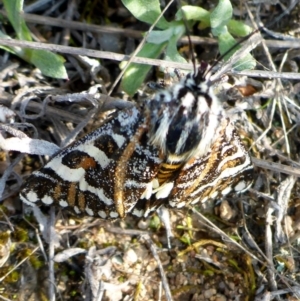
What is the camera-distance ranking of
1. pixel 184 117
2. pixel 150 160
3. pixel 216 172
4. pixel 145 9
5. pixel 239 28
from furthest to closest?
pixel 239 28, pixel 145 9, pixel 216 172, pixel 150 160, pixel 184 117

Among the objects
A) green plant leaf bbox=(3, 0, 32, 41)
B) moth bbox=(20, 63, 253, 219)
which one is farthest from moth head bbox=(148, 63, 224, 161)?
green plant leaf bbox=(3, 0, 32, 41)

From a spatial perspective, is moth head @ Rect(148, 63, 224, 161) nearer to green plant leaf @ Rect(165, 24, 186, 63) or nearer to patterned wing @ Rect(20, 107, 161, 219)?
patterned wing @ Rect(20, 107, 161, 219)

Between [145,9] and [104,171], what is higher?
[145,9]

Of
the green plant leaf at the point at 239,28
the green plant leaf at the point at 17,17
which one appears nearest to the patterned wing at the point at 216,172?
the green plant leaf at the point at 239,28

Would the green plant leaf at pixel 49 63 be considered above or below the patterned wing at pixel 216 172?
above

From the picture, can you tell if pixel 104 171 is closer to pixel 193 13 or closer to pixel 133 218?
pixel 133 218

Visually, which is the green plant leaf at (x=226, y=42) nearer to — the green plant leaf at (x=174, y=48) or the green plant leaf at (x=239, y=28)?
the green plant leaf at (x=239, y=28)

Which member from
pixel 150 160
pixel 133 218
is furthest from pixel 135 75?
pixel 133 218

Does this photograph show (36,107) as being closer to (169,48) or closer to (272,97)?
(169,48)

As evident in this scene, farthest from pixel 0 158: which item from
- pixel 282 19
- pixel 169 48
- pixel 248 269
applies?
pixel 282 19
